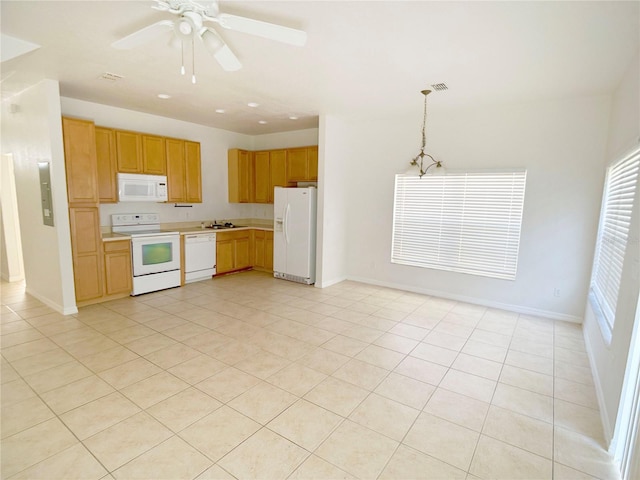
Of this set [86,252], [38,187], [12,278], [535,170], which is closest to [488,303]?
[535,170]

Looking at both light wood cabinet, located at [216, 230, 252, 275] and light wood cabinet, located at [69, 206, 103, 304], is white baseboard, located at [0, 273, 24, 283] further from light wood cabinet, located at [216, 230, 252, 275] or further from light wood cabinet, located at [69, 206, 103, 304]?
light wood cabinet, located at [216, 230, 252, 275]

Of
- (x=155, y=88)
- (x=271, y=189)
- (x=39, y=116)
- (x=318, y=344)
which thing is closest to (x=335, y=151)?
(x=271, y=189)

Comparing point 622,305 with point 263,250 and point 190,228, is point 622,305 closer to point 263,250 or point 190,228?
point 263,250

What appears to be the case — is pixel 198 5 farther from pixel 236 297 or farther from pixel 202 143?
pixel 202 143

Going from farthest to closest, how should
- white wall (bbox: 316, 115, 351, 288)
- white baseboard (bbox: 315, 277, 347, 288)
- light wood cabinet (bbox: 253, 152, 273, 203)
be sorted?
1. light wood cabinet (bbox: 253, 152, 273, 203)
2. white baseboard (bbox: 315, 277, 347, 288)
3. white wall (bbox: 316, 115, 351, 288)

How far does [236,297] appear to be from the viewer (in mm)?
4996

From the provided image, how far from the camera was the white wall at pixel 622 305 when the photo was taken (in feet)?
6.83

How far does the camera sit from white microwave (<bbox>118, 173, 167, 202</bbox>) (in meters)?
4.83

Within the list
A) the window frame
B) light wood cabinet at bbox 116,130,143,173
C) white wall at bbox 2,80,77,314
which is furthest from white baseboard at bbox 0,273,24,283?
the window frame

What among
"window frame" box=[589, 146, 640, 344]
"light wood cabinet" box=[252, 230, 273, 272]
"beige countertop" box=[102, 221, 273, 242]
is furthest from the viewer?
"light wood cabinet" box=[252, 230, 273, 272]

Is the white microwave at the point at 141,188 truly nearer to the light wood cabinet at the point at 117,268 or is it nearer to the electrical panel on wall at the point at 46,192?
the light wood cabinet at the point at 117,268

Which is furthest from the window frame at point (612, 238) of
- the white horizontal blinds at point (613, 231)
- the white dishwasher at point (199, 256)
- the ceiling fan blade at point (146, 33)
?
the white dishwasher at point (199, 256)

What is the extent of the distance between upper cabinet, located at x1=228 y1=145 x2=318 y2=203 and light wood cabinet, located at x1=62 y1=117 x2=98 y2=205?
8.78ft

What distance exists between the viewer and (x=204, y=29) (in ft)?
7.25
